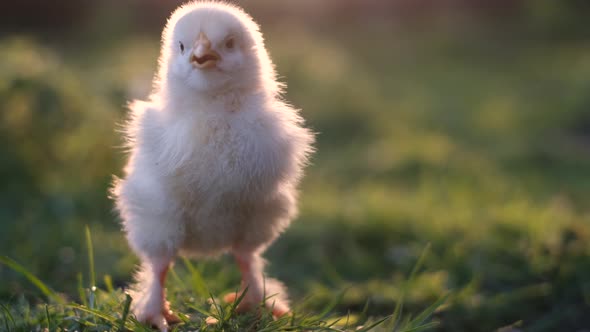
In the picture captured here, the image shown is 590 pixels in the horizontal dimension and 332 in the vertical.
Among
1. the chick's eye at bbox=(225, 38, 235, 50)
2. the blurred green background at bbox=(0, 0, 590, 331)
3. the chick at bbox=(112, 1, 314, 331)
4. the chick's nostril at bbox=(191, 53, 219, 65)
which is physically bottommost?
the blurred green background at bbox=(0, 0, 590, 331)

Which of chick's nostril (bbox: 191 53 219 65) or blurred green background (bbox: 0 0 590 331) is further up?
chick's nostril (bbox: 191 53 219 65)

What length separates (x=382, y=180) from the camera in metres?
5.43

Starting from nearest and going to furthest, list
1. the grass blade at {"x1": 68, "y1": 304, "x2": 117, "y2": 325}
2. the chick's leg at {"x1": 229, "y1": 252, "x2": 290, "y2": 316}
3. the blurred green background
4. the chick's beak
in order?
the chick's beak, the grass blade at {"x1": 68, "y1": 304, "x2": 117, "y2": 325}, the chick's leg at {"x1": 229, "y1": 252, "x2": 290, "y2": 316}, the blurred green background

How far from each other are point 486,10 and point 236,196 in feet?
40.7

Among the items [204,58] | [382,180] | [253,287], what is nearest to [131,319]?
[253,287]

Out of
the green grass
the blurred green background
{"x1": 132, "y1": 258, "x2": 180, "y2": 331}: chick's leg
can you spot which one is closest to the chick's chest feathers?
{"x1": 132, "y1": 258, "x2": 180, "y2": 331}: chick's leg

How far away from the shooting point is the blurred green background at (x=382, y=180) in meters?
3.07

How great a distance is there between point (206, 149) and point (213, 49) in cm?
32

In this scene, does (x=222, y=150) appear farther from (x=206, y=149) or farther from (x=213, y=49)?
(x=213, y=49)

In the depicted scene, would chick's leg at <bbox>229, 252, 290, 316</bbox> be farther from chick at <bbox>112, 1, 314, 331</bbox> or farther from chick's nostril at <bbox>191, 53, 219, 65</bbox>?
chick's nostril at <bbox>191, 53, 219, 65</bbox>

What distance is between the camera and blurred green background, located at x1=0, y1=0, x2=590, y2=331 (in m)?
3.07

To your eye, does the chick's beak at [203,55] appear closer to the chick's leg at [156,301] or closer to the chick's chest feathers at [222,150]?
the chick's chest feathers at [222,150]

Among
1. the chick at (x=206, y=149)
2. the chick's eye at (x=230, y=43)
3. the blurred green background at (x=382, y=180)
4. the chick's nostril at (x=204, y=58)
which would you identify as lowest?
the blurred green background at (x=382, y=180)

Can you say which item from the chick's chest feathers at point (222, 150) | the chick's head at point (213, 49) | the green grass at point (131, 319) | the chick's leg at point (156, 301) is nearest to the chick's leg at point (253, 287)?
the green grass at point (131, 319)
